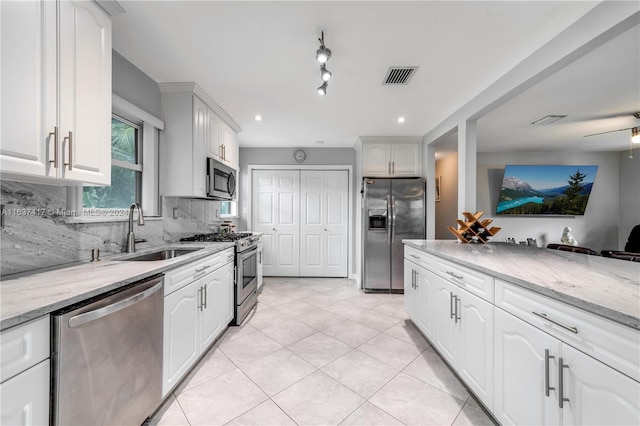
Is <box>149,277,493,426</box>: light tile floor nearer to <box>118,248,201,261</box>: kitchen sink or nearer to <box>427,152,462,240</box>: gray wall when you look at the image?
<box>118,248,201,261</box>: kitchen sink

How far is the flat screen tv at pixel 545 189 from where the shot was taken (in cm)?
478

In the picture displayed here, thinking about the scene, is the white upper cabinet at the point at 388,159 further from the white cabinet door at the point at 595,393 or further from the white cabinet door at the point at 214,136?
the white cabinet door at the point at 595,393

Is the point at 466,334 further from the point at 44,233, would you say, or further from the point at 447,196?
the point at 447,196

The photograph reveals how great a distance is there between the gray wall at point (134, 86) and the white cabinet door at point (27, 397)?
1936mm

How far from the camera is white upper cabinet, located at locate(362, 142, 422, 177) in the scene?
4.09 meters

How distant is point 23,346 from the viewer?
81 cm

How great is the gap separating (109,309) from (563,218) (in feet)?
22.8

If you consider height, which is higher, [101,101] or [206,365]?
[101,101]

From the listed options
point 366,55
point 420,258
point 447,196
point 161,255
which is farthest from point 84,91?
point 447,196

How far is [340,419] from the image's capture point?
147 cm

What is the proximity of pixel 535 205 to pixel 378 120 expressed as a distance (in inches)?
151

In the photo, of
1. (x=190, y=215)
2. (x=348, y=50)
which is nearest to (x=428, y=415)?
(x=348, y=50)

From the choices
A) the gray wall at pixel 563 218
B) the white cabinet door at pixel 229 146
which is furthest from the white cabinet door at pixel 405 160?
the white cabinet door at pixel 229 146

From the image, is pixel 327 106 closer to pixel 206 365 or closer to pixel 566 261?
pixel 566 261
